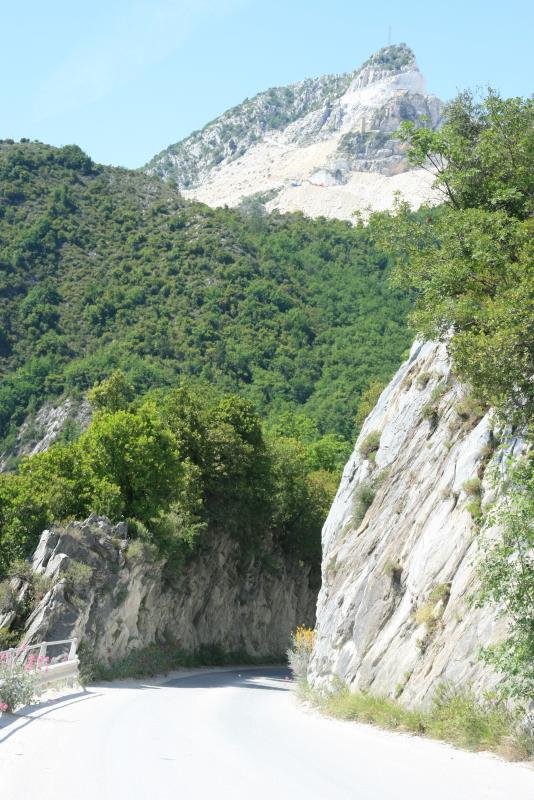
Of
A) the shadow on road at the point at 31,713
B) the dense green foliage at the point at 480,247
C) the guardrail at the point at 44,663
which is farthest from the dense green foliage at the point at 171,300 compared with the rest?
the shadow on road at the point at 31,713

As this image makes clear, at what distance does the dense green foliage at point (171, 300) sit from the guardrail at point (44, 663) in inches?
2090

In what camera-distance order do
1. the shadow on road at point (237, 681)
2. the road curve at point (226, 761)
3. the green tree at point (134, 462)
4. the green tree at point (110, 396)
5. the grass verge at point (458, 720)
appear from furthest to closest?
1. the green tree at point (110, 396)
2. the green tree at point (134, 462)
3. the shadow on road at point (237, 681)
4. the grass verge at point (458, 720)
5. the road curve at point (226, 761)

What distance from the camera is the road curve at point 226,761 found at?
9422 millimetres

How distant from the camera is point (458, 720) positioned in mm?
13523

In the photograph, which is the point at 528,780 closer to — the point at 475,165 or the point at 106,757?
the point at 106,757

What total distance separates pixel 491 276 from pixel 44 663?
13087 millimetres

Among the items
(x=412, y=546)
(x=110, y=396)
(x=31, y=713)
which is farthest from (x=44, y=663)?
(x=110, y=396)

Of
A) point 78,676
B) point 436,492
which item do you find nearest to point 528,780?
point 436,492

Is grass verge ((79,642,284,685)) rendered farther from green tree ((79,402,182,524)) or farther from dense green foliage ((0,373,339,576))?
green tree ((79,402,182,524))

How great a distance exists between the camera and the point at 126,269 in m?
113

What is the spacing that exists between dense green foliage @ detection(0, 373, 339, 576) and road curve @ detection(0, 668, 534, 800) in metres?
21.5

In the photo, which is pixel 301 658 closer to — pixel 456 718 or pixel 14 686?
pixel 14 686

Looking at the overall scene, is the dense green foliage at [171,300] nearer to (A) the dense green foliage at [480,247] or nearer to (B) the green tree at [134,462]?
(B) the green tree at [134,462]

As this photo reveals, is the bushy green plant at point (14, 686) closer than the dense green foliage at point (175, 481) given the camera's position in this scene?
Yes
